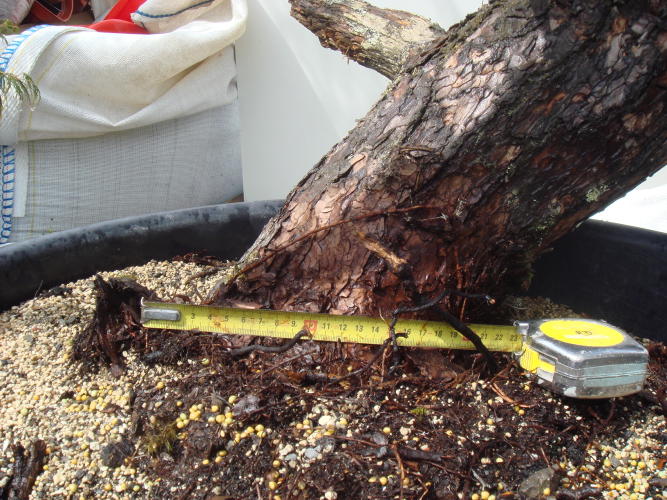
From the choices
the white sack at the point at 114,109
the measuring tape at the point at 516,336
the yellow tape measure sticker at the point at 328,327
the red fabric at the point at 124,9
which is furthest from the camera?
the red fabric at the point at 124,9

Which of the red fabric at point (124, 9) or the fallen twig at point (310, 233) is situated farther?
the red fabric at point (124, 9)

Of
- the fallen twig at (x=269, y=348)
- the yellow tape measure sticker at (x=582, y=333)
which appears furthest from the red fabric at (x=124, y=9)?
the yellow tape measure sticker at (x=582, y=333)

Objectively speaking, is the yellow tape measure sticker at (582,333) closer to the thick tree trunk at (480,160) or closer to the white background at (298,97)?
the thick tree trunk at (480,160)

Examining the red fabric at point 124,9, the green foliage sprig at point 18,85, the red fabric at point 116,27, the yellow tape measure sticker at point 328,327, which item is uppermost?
the red fabric at point 124,9

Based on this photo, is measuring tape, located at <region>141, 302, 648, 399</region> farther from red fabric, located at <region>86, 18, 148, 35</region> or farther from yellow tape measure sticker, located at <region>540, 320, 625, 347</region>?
Result: red fabric, located at <region>86, 18, 148, 35</region>

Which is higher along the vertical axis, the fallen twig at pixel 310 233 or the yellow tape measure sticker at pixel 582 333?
the fallen twig at pixel 310 233

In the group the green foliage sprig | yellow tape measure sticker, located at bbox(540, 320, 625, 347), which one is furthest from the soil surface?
the green foliage sprig

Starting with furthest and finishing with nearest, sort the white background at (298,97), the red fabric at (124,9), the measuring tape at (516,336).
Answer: the red fabric at (124,9), the white background at (298,97), the measuring tape at (516,336)
